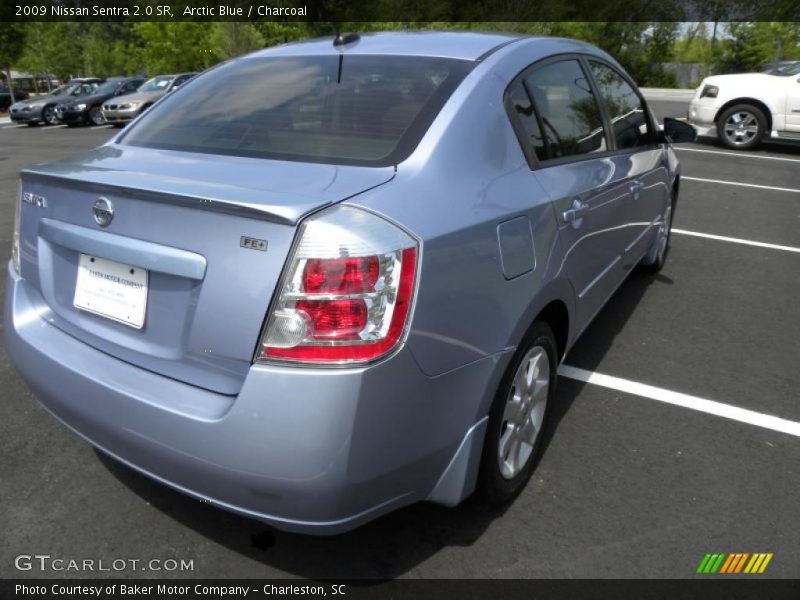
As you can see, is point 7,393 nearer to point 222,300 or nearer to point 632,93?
point 222,300

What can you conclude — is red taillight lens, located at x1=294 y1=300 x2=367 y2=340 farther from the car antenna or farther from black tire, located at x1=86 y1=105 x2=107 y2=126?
black tire, located at x1=86 y1=105 x2=107 y2=126

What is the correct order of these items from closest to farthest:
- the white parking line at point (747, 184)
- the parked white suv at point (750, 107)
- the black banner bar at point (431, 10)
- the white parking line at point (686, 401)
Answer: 1. the white parking line at point (686, 401)
2. the white parking line at point (747, 184)
3. the parked white suv at point (750, 107)
4. the black banner bar at point (431, 10)

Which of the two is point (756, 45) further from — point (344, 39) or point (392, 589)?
point (392, 589)

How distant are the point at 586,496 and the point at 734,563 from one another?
1.78 ft

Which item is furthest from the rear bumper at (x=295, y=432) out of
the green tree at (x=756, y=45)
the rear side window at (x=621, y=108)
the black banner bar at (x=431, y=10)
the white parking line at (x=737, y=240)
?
the green tree at (x=756, y=45)

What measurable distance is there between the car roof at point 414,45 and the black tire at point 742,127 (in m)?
11.1

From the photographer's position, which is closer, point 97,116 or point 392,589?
point 392,589

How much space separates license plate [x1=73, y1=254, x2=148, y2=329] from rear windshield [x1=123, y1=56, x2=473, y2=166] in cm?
55

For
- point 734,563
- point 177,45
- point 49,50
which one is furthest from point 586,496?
point 49,50

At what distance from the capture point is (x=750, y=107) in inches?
472

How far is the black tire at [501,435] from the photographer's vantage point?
2238mm

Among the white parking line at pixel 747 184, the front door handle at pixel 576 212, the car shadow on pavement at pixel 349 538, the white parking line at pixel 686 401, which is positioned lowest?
the car shadow on pavement at pixel 349 538

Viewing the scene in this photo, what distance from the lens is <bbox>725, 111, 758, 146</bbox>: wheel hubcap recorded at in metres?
12.1

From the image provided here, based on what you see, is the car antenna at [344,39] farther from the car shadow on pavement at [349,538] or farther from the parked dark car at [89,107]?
the parked dark car at [89,107]
